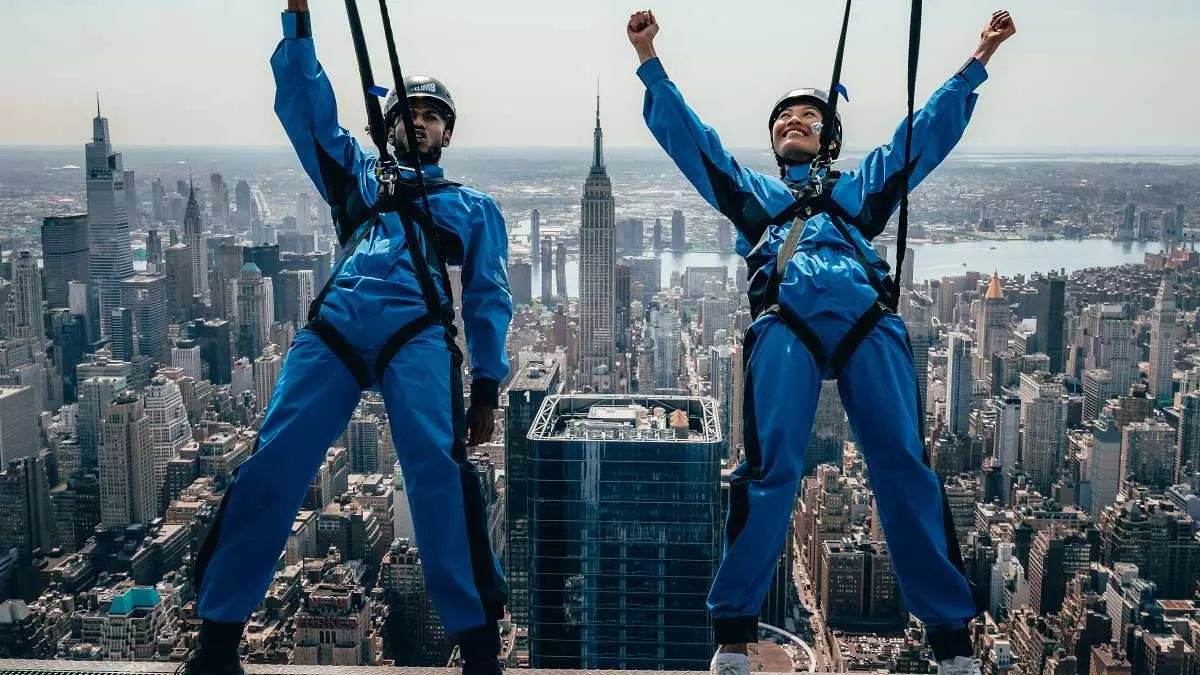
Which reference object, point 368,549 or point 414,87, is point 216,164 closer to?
point 368,549

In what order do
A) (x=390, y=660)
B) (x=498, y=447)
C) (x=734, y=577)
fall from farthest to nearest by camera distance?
(x=390, y=660)
(x=498, y=447)
(x=734, y=577)

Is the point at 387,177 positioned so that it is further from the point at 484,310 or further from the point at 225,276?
the point at 225,276

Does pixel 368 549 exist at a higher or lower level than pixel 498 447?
lower

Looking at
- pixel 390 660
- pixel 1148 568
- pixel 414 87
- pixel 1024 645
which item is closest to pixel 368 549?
pixel 390 660

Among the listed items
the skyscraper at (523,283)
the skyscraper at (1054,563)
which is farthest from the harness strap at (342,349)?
the skyscraper at (523,283)

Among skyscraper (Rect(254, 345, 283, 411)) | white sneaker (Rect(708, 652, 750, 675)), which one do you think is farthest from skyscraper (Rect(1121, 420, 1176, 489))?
white sneaker (Rect(708, 652, 750, 675))

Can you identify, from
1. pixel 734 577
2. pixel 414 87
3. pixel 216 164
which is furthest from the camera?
pixel 216 164
